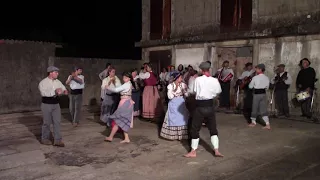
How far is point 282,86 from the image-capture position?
32.8 ft

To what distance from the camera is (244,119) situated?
9766mm

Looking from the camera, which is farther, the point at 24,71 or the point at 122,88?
the point at 24,71

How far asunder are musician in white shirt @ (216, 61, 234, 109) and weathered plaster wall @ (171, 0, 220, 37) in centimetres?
187

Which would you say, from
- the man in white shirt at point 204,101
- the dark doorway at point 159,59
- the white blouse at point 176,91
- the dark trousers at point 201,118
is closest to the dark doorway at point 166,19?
the dark doorway at point 159,59

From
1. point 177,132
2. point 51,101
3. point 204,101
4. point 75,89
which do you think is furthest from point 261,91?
point 51,101

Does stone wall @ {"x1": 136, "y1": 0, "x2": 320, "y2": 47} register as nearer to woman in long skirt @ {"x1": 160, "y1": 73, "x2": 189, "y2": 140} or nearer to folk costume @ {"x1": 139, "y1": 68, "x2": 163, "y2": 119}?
folk costume @ {"x1": 139, "y1": 68, "x2": 163, "y2": 119}

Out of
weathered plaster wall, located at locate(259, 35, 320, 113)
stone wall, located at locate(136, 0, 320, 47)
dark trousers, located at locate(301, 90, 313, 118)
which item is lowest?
dark trousers, located at locate(301, 90, 313, 118)

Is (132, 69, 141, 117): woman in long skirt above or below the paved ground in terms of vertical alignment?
above

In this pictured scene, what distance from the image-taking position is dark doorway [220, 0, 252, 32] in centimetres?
1141

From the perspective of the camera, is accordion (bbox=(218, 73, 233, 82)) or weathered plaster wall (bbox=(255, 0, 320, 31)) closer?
weathered plaster wall (bbox=(255, 0, 320, 31))

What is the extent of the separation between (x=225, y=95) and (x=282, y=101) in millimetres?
2256

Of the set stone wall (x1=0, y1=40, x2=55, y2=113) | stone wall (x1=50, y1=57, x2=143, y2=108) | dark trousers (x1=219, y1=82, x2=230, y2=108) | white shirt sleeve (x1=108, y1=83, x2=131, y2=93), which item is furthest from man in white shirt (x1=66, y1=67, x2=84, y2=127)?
dark trousers (x1=219, y1=82, x2=230, y2=108)

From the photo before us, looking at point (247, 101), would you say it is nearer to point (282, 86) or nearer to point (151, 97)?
point (282, 86)

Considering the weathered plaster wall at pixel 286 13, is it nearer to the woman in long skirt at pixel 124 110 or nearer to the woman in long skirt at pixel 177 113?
the woman in long skirt at pixel 177 113
